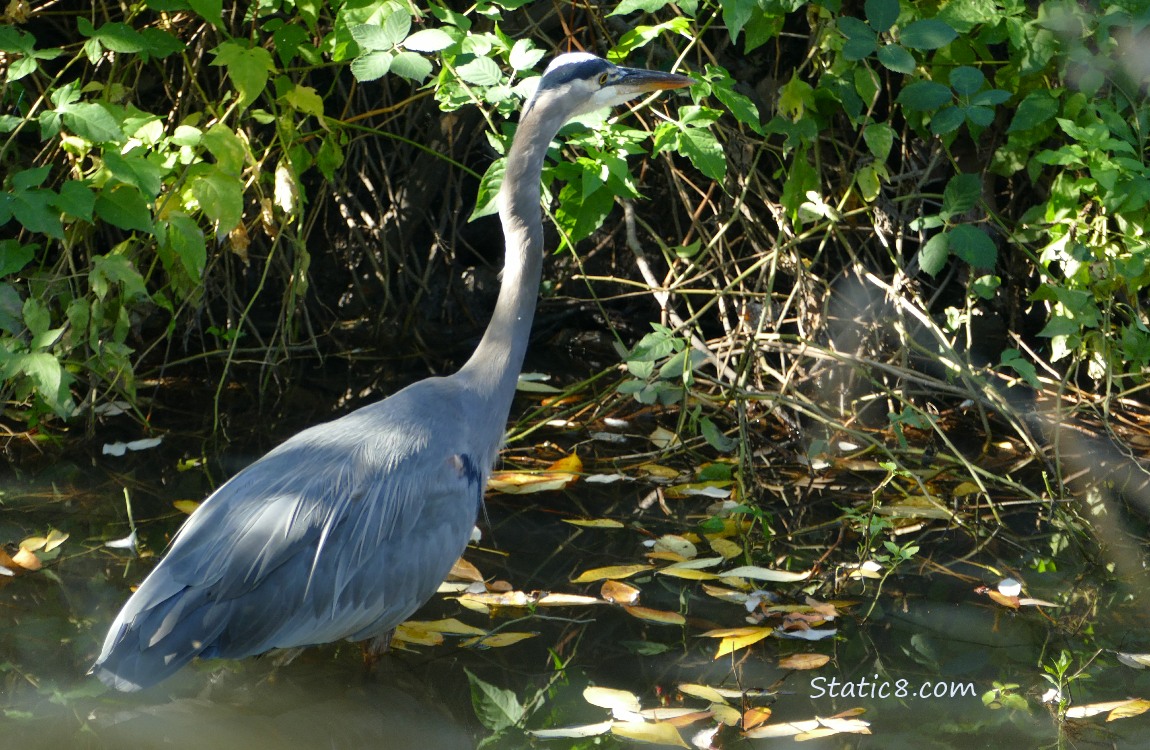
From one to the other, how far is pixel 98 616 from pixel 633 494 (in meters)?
1.75

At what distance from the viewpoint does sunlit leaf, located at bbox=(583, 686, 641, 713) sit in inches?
109

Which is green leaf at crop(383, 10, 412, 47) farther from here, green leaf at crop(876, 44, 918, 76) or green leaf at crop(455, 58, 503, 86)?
green leaf at crop(876, 44, 918, 76)

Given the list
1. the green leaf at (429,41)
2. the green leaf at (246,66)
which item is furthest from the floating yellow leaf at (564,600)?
the green leaf at (246,66)

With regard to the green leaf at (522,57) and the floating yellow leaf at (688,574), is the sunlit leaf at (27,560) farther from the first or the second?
the green leaf at (522,57)

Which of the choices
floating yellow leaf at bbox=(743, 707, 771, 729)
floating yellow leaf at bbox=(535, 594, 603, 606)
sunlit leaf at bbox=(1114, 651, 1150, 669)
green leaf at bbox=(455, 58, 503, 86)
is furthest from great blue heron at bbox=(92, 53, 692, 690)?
sunlit leaf at bbox=(1114, 651, 1150, 669)

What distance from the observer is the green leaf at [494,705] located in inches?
108

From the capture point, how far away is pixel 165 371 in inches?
197

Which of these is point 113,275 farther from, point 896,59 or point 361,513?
point 896,59

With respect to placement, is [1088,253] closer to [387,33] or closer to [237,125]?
[387,33]

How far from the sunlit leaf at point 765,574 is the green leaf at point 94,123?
2216 millimetres

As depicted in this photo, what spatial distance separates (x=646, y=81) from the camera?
Answer: 3.37 meters

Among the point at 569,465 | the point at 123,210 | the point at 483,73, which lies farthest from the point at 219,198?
the point at 569,465

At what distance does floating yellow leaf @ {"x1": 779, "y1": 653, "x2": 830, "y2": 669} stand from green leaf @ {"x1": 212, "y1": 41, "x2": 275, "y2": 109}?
2311 millimetres

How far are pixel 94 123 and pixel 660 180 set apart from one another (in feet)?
8.78
